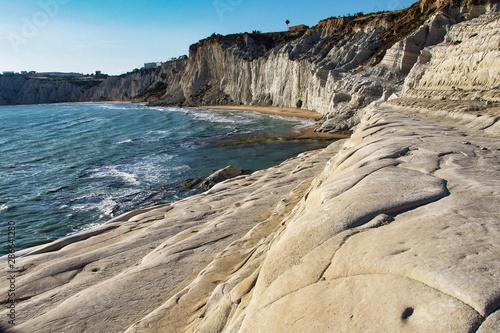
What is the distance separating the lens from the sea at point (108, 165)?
16203 mm

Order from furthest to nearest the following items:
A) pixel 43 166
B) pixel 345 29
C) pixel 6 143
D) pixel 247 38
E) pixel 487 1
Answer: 1. pixel 247 38
2. pixel 345 29
3. pixel 6 143
4. pixel 487 1
5. pixel 43 166

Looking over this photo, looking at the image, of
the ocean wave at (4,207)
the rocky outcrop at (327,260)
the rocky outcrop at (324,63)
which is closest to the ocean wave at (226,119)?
the rocky outcrop at (324,63)

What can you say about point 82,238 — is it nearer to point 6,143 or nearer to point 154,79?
point 6,143

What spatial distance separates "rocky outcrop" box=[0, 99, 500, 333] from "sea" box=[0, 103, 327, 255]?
20.1ft

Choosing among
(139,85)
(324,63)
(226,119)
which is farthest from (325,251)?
(139,85)

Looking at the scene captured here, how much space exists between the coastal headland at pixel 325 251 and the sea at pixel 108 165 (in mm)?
4818

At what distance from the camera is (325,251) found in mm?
3844

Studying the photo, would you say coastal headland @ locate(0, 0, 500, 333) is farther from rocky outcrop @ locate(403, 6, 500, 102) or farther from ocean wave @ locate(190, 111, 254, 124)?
ocean wave @ locate(190, 111, 254, 124)

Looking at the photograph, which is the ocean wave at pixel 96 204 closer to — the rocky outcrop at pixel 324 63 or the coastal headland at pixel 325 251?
the coastal headland at pixel 325 251

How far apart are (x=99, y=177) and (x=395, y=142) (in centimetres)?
1982

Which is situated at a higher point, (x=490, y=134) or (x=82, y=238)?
(x=490, y=134)

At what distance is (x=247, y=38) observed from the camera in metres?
74.9

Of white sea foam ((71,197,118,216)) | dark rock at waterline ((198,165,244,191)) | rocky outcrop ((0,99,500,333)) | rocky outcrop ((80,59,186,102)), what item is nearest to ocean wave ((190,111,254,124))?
dark rock at waterline ((198,165,244,191))

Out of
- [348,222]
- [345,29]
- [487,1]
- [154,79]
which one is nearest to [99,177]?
[348,222]
